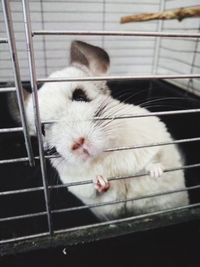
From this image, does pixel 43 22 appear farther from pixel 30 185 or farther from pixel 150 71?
pixel 30 185

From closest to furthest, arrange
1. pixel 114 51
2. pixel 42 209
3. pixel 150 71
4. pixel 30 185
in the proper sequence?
pixel 42 209, pixel 30 185, pixel 114 51, pixel 150 71

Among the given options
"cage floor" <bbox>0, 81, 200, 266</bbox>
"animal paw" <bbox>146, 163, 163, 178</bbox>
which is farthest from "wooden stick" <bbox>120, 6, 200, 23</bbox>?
"animal paw" <bbox>146, 163, 163, 178</bbox>

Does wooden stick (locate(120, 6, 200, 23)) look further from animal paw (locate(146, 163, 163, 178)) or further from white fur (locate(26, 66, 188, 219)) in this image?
animal paw (locate(146, 163, 163, 178))

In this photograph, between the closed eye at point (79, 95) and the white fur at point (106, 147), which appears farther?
the closed eye at point (79, 95)

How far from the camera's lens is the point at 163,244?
84 centimetres

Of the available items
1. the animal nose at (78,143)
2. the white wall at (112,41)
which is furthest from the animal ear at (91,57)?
the white wall at (112,41)

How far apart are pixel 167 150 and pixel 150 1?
4.25 feet

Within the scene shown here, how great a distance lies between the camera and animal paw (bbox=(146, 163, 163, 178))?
86 cm

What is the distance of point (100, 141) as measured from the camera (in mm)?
768

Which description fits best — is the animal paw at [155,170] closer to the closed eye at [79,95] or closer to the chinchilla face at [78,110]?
the chinchilla face at [78,110]

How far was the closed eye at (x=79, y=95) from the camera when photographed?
35.7 inches

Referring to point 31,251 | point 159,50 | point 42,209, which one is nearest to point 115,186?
point 31,251

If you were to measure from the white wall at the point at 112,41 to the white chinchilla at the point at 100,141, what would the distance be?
0.85m

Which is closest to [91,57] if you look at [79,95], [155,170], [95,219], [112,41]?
[79,95]
